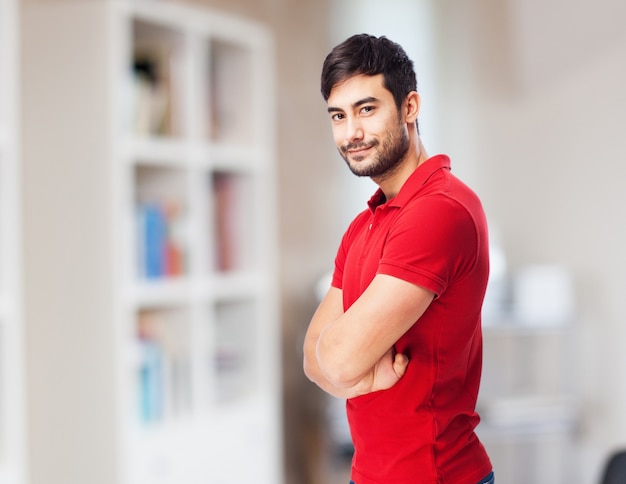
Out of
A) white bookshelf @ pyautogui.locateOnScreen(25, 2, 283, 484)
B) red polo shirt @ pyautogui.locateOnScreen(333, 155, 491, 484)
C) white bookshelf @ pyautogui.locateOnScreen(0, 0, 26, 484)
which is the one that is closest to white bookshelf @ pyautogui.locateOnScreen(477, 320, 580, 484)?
white bookshelf @ pyautogui.locateOnScreen(25, 2, 283, 484)

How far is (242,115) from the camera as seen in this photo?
106 inches

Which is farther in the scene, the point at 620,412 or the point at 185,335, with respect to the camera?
the point at 620,412

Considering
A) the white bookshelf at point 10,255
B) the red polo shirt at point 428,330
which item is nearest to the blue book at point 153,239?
the white bookshelf at point 10,255

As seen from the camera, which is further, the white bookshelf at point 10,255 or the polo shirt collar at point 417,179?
the white bookshelf at point 10,255

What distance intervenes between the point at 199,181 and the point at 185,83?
0.31 meters

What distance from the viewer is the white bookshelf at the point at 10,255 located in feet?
6.27

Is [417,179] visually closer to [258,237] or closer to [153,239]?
[153,239]

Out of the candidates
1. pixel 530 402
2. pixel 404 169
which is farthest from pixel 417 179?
pixel 530 402

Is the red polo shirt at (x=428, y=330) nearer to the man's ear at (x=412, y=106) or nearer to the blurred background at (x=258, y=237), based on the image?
the man's ear at (x=412, y=106)

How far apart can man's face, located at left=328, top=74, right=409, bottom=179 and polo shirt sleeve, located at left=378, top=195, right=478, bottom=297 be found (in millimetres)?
41

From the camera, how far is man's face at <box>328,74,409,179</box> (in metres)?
0.33

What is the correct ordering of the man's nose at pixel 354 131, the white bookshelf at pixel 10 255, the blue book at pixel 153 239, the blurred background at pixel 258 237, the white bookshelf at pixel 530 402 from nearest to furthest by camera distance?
the man's nose at pixel 354 131 < the white bookshelf at pixel 10 255 < the blurred background at pixel 258 237 < the blue book at pixel 153 239 < the white bookshelf at pixel 530 402

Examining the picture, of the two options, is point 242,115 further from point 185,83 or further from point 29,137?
point 29,137

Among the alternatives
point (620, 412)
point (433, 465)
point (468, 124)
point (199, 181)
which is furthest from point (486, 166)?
point (433, 465)
